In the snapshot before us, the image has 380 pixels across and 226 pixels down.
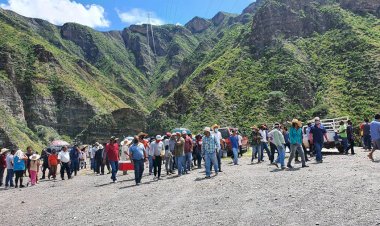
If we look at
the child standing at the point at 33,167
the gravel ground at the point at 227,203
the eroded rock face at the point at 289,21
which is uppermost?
the eroded rock face at the point at 289,21

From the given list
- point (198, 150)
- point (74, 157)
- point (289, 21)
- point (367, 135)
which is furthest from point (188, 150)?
point (289, 21)

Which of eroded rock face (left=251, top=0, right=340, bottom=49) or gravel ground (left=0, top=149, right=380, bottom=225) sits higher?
eroded rock face (left=251, top=0, right=340, bottom=49)

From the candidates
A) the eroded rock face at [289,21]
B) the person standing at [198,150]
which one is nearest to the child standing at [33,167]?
the person standing at [198,150]

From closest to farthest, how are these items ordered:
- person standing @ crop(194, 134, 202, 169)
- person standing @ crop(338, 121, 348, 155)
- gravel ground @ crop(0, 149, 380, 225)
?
gravel ground @ crop(0, 149, 380, 225) < person standing @ crop(338, 121, 348, 155) < person standing @ crop(194, 134, 202, 169)

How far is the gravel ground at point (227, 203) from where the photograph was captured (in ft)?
26.2

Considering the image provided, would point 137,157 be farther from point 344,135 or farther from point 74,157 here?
point 344,135

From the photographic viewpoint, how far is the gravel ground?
315 inches

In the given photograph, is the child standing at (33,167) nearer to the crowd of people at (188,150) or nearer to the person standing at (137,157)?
the crowd of people at (188,150)

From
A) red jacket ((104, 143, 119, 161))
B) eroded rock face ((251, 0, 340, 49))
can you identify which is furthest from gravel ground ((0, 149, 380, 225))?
eroded rock face ((251, 0, 340, 49))

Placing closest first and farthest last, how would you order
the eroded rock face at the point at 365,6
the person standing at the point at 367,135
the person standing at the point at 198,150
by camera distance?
1. the person standing at the point at 198,150
2. the person standing at the point at 367,135
3. the eroded rock face at the point at 365,6

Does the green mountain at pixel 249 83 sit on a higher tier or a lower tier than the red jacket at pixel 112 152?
higher

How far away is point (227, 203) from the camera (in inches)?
386

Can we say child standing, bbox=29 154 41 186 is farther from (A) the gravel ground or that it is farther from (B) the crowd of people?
(A) the gravel ground

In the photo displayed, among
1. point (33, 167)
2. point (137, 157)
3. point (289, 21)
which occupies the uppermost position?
point (289, 21)
